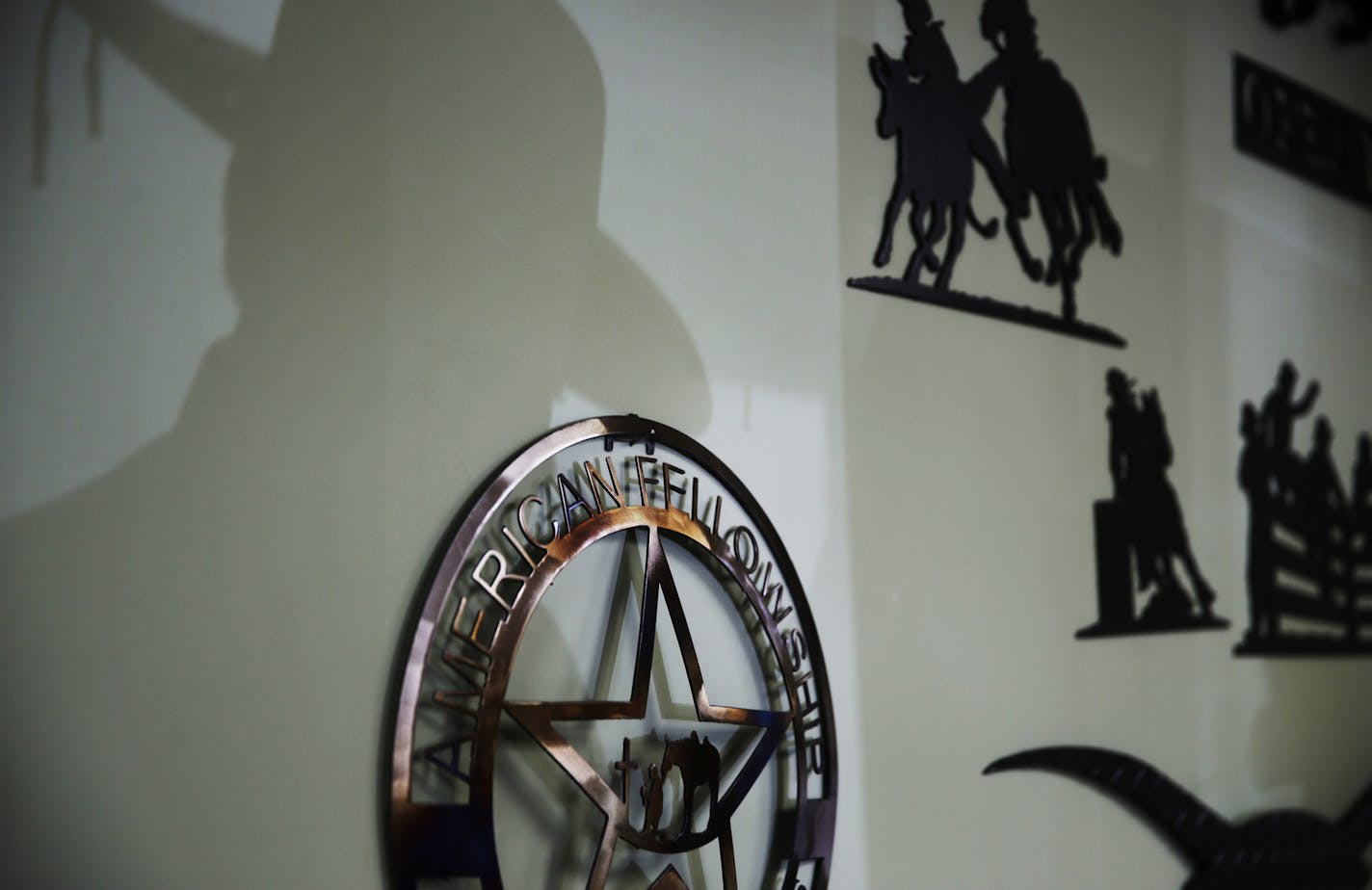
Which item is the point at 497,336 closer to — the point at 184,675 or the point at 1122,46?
the point at 184,675

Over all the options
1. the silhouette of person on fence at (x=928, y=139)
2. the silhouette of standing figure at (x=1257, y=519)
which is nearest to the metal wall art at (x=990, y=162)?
the silhouette of person on fence at (x=928, y=139)

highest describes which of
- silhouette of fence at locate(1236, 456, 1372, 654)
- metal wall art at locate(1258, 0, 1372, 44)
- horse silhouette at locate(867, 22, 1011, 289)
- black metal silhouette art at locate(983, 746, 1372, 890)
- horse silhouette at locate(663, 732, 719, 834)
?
metal wall art at locate(1258, 0, 1372, 44)

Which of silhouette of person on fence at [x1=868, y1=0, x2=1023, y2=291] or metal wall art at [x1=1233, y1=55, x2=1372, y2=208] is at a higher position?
metal wall art at [x1=1233, y1=55, x2=1372, y2=208]

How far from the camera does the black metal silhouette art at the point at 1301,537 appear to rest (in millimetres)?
1958

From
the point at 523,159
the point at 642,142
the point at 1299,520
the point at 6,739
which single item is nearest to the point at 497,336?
the point at 523,159

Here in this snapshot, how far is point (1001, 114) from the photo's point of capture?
1609 mm

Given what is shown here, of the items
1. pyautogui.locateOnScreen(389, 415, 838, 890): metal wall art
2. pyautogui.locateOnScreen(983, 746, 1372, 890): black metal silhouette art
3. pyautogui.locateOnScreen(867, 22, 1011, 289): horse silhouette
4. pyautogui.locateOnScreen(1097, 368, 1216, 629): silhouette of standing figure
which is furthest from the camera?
pyautogui.locateOnScreen(1097, 368, 1216, 629): silhouette of standing figure

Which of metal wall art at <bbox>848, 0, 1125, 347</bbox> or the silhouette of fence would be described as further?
the silhouette of fence

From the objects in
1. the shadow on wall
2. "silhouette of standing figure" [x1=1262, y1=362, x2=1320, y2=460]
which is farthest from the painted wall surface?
"silhouette of standing figure" [x1=1262, y1=362, x2=1320, y2=460]

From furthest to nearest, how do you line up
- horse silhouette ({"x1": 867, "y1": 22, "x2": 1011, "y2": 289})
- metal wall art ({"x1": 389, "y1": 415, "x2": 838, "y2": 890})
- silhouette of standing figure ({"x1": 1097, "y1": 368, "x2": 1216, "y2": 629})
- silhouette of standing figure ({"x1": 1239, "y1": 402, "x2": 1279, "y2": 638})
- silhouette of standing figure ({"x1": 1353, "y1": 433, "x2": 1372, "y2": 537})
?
silhouette of standing figure ({"x1": 1353, "y1": 433, "x2": 1372, "y2": 537})
silhouette of standing figure ({"x1": 1239, "y1": 402, "x2": 1279, "y2": 638})
silhouette of standing figure ({"x1": 1097, "y1": 368, "x2": 1216, "y2": 629})
horse silhouette ({"x1": 867, "y1": 22, "x2": 1011, "y2": 289})
metal wall art ({"x1": 389, "y1": 415, "x2": 838, "y2": 890})

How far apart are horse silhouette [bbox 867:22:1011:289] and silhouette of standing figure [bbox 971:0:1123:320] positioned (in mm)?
75

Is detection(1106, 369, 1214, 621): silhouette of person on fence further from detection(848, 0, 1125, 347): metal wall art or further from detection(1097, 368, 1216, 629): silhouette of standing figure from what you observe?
detection(848, 0, 1125, 347): metal wall art

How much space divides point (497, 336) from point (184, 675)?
41 centimetres

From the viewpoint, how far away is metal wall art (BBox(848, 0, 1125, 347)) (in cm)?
144
